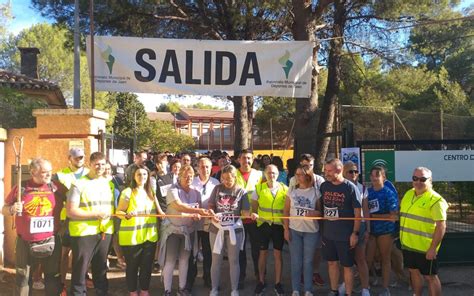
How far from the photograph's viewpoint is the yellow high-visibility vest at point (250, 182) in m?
6.55

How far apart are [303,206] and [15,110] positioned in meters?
10.1

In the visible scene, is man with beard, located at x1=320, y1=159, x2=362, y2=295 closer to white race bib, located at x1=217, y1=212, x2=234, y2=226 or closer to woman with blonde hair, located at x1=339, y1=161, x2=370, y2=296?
woman with blonde hair, located at x1=339, y1=161, x2=370, y2=296

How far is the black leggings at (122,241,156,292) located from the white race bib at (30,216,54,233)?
0.95 m

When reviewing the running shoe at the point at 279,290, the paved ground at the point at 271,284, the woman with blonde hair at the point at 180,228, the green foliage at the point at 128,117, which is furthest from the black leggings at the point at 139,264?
the green foliage at the point at 128,117

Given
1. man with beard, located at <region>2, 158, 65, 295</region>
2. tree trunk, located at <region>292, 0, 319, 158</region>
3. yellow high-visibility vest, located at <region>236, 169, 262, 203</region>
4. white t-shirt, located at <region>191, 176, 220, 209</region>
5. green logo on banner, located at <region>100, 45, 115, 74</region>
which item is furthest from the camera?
tree trunk, located at <region>292, 0, 319, 158</region>

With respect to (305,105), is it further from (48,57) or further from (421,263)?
(48,57)

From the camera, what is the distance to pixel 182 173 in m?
6.01

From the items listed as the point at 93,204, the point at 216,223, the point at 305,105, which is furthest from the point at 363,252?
the point at 305,105

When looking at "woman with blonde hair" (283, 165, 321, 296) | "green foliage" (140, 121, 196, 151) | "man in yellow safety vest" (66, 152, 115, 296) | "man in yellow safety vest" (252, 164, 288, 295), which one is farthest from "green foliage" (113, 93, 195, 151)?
"woman with blonde hair" (283, 165, 321, 296)

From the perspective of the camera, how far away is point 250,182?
266 inches

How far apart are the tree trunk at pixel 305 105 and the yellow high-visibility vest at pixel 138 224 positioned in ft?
17.2

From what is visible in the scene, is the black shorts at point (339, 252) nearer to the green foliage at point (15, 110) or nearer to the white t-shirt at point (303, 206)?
the white t-shirt at point (303, 206)

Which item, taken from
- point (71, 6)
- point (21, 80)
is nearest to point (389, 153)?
point (71, 6)

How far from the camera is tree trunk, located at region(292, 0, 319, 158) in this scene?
34.5 feet
